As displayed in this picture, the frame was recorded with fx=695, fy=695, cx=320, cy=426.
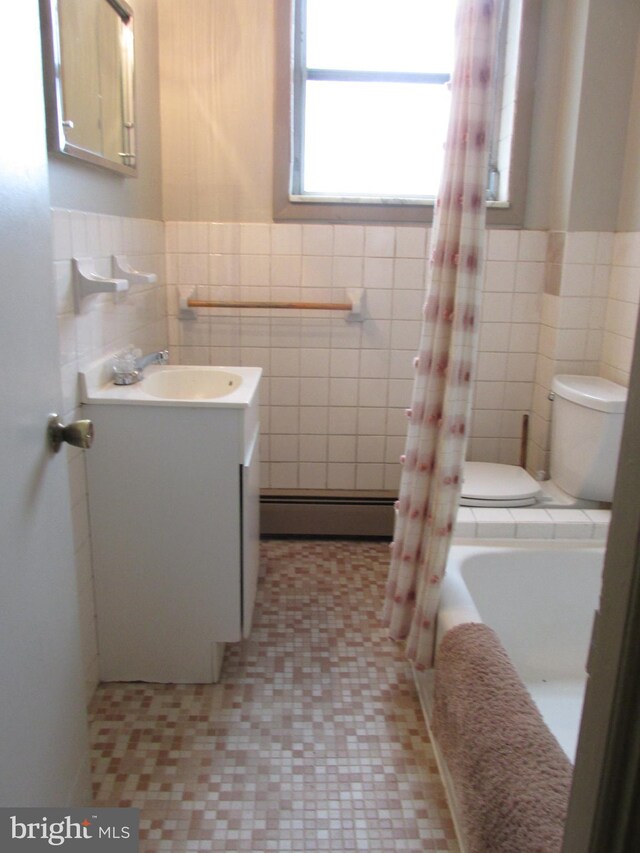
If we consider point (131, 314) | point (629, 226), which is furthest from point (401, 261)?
point (131, 314)

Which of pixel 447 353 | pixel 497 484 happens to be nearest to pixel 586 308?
pixel 497 484

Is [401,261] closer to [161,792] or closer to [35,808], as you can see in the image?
[161,792]

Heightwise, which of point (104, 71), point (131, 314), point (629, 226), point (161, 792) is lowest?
point (161, 792)

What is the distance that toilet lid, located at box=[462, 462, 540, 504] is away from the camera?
2.34 meters

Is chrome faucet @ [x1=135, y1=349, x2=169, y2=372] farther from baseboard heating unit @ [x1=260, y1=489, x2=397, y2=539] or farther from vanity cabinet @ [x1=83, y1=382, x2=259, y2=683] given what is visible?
baseboard heating unit @ [x1=260, y1=489, x2=397, y2=539]

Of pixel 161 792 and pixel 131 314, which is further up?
pixel 131 314

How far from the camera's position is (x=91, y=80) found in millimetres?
1844

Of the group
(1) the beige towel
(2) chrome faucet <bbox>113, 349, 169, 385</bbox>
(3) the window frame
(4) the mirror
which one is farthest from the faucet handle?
(1) the beige towel

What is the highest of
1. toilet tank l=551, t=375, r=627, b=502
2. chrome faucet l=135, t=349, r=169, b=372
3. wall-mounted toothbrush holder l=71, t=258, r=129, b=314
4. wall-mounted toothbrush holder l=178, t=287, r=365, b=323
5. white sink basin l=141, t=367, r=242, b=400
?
wall-mounted toothbrush holder l=71, t=258, r=129, b=314

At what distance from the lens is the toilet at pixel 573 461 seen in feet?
7.53

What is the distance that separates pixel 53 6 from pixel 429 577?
1.64m

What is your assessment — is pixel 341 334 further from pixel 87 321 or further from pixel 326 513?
pixel 87 321

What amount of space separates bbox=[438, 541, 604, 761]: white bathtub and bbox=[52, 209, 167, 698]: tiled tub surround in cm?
104

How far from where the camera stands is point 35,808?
1.06 metres
